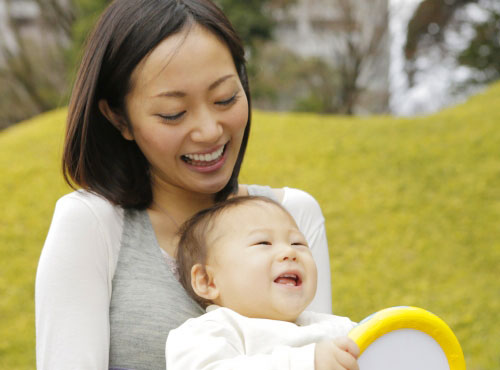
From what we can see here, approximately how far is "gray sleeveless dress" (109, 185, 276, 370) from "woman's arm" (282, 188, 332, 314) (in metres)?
0.45

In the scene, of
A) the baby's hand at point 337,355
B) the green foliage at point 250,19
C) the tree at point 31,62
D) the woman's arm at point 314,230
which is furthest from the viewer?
the tree at point 31,62

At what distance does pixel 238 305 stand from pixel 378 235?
4388 millimetres

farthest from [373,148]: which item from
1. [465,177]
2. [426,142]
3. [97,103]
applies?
[97,103]

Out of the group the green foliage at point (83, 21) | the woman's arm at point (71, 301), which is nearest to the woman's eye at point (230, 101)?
the woman's arm at point (71, 301)

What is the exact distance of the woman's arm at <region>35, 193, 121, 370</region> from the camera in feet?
5.10

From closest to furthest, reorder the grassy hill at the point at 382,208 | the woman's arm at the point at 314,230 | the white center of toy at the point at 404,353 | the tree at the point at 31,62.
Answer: the white center of toy at the point at 404,353 < the woman's arm at the point at 314,230 < the grassy hill at the point at 382,208 < the tree at the point at 31,62

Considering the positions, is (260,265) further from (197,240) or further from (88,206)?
(88,206)

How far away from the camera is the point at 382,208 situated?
6039 millimetres

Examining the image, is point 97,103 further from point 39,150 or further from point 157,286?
point 39,150

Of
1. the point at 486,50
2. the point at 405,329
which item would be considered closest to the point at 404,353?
the point at 405,329

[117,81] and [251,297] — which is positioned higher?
[117,81]

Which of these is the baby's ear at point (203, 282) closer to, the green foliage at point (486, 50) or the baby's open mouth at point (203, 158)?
the baby's open mouth at point (203, 158)

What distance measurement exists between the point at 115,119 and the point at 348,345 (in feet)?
3.29

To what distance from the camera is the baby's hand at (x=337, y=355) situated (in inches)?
51.4
